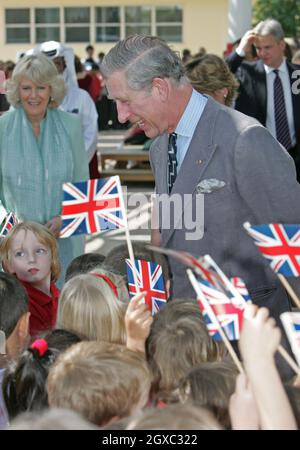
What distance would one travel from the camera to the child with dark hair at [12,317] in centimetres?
321

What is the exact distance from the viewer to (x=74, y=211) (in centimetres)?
349

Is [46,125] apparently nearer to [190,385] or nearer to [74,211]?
[74,211]

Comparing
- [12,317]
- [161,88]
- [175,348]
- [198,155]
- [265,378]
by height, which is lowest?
[12,317]

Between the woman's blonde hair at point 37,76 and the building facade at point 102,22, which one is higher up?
the woman's blonde hair at point 37,76

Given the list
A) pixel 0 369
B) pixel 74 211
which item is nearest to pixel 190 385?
pixel 0 369

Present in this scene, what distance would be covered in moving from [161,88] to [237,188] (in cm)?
42

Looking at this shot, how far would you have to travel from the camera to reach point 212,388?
8.02 feet

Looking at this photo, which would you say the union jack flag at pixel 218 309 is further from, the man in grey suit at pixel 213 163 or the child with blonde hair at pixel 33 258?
the child with blonde hair at pixel 33 258

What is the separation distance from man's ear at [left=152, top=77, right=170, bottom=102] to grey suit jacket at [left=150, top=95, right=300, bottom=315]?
0.48ft

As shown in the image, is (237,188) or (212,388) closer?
(212,388)

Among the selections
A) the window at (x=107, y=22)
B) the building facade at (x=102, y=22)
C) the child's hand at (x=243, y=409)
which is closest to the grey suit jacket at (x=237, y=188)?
the child's hand at (x=243, y=409)

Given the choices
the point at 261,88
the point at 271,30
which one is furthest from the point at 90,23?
the point at 261,88

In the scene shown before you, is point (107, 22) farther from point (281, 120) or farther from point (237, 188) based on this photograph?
point (237, 188)

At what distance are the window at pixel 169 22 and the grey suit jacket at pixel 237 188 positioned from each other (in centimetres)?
2929
